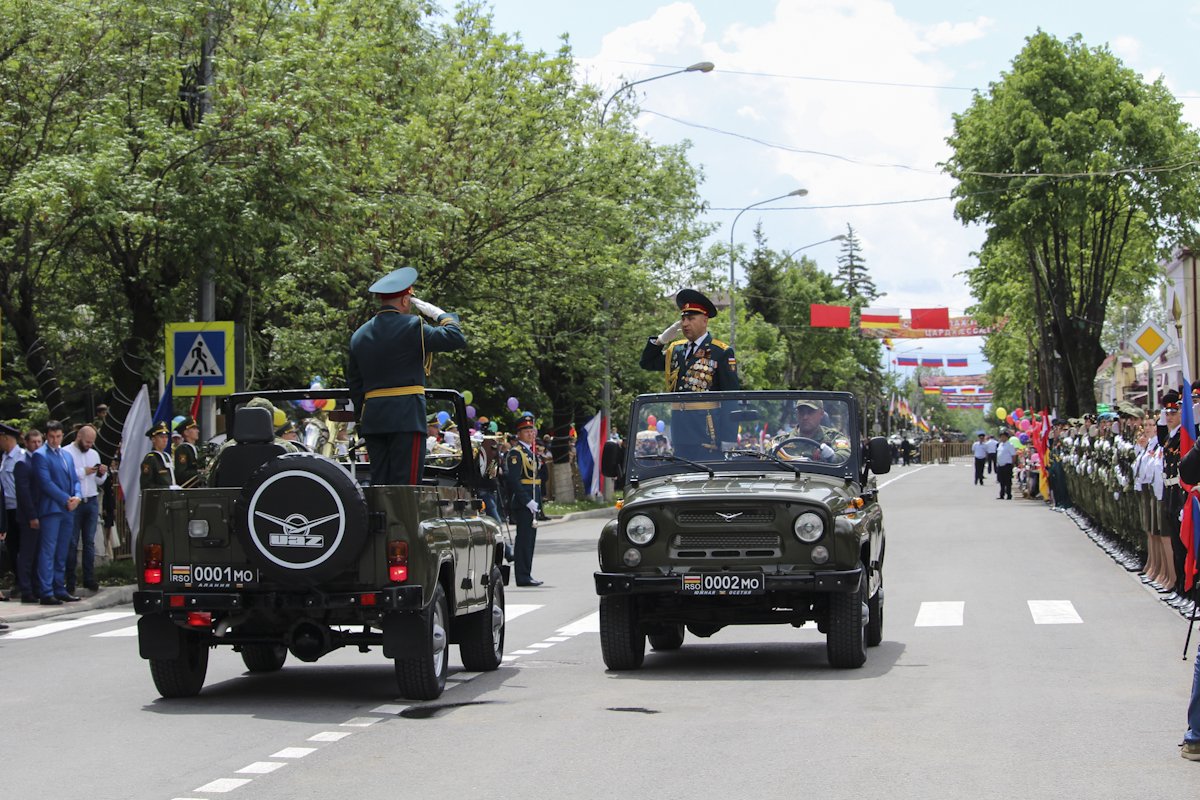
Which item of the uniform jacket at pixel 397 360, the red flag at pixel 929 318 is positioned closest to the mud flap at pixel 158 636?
the uniform jacket at pixel 397 360

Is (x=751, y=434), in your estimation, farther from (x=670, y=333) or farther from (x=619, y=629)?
(x=619, y=629)

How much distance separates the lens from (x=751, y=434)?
1236 centimetres

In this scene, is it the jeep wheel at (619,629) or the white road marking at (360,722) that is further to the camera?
the jeep wheel at (619,629)

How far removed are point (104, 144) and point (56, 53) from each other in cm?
287

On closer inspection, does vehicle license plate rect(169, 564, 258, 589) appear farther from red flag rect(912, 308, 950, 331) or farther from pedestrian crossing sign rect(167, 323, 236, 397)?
red flag rect(912, 308, 950, 331)

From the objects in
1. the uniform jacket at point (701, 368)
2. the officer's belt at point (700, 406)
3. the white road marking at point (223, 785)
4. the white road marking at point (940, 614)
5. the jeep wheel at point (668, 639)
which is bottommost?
the white road marking at point (940, 614)

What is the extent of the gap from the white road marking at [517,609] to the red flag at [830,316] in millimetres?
72386

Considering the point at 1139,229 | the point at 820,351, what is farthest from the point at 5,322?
the point at 820,351

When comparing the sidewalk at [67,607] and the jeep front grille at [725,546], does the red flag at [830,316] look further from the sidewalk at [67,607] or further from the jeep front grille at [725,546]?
the jeep front grille at [725,546]

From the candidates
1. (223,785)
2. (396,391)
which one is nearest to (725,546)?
(396,391)

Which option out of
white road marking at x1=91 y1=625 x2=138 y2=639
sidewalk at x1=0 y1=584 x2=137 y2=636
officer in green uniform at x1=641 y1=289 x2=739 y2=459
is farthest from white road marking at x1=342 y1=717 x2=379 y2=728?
sidewalk at x1=0 y1=584 x2=137 y2=636

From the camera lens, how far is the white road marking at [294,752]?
817cm

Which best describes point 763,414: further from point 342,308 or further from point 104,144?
point 342,308

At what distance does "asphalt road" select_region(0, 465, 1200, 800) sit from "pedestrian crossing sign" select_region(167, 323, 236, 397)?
15.5 feet
